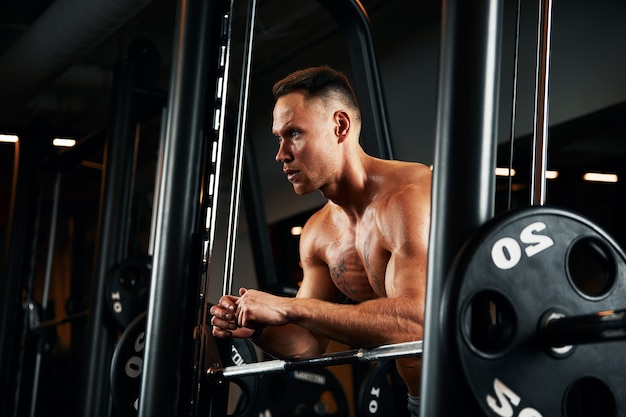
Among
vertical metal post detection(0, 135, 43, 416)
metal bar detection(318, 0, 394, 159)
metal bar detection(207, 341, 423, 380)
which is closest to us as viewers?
metal bar detection(207, 341, 423, 380)

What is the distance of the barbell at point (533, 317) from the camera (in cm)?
96

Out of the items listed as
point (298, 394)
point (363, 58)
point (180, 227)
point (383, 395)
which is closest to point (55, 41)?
point (298, 394)

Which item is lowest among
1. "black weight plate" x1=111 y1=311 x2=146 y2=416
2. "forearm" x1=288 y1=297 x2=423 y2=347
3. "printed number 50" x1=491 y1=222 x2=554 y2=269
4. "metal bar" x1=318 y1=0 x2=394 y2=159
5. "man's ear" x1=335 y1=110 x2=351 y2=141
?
"black weight plate" x1=111 y1=311 x2=146 y2=416

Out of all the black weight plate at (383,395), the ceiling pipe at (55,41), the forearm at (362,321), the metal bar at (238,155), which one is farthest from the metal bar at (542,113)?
the ceiling pipe at (55,41)

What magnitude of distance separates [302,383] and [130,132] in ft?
4.93

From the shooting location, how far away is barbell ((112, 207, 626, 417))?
961 mm

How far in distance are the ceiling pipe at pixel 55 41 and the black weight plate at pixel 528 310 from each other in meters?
3.32

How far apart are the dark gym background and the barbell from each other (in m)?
1.04

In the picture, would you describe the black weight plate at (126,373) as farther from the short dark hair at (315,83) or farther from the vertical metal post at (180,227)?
the short dark hair at (315,83)

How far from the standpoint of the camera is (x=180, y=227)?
2.04 metres

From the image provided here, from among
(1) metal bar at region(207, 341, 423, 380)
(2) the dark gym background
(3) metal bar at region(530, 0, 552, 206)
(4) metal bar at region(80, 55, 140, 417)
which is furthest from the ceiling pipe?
(3) metal bar at region(530, 0, 552, 206)

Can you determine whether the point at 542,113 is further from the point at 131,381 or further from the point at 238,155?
the point at 131,381

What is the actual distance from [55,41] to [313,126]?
10.4ft

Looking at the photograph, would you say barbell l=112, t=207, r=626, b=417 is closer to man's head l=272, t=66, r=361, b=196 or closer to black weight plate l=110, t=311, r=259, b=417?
man's head l=272, t=66, r=361, b=196
